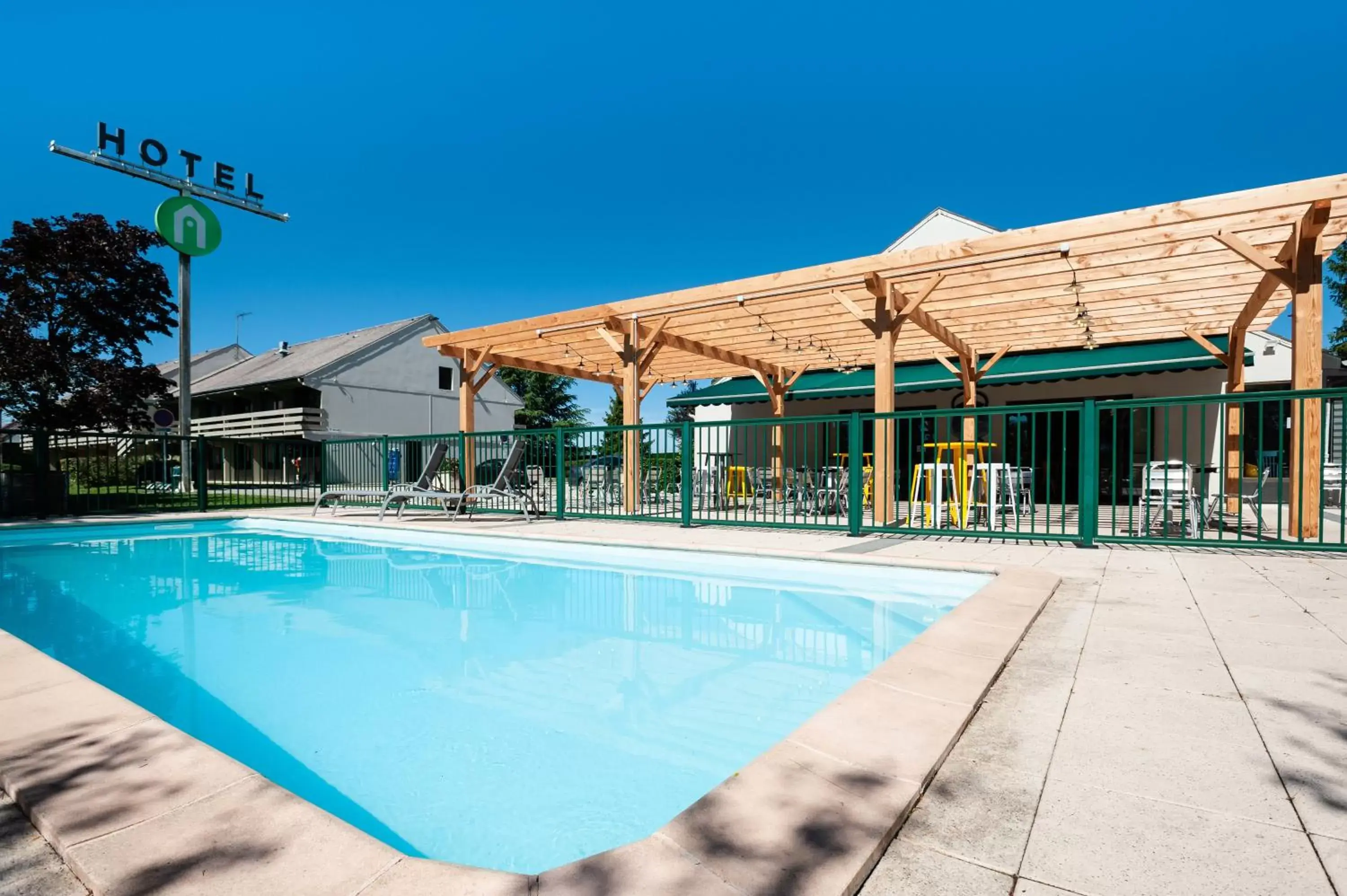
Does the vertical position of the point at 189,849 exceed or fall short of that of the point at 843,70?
it falls short

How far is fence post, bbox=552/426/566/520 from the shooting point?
9.91 meters

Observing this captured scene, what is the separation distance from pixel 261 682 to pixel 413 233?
25.2 meters

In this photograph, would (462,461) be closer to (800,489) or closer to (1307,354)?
(800,489)

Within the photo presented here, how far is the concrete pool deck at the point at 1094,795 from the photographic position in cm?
124

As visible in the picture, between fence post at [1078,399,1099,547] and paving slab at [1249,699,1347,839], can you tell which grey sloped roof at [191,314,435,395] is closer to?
fence post at [1078,399,1099,547]

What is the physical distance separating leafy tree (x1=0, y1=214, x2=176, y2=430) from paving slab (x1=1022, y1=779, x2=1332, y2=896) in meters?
17.6

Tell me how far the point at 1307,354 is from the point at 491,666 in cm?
794

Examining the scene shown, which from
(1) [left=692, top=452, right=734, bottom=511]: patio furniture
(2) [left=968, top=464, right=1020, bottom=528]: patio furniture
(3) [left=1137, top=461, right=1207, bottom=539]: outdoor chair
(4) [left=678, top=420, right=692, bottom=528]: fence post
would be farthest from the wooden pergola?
(4) [left=678, top=420, right=692, bottom=528]: fence post

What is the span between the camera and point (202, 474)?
11.9 m

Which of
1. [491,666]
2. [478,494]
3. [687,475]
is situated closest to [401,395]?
[478,494]

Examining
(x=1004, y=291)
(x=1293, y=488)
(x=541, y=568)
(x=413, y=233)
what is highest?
(x=413, y=233)


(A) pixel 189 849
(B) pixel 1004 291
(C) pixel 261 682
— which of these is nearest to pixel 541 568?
(C) pixel 261 682

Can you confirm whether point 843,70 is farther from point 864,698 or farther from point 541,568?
point 864,698

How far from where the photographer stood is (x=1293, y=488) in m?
6.23
